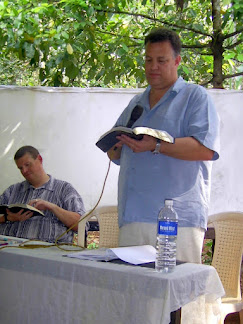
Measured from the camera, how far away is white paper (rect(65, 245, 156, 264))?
191cm

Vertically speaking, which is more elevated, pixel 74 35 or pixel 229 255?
pixel 74 35

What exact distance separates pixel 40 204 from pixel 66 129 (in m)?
1.13

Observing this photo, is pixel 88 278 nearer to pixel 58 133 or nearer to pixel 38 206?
pixel 38 206

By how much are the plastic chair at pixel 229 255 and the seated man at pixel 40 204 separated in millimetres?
869

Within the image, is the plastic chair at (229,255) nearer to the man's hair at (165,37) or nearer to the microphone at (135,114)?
the microphone at (135,114)

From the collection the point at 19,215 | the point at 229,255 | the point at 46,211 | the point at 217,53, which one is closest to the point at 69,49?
the point at 217,53

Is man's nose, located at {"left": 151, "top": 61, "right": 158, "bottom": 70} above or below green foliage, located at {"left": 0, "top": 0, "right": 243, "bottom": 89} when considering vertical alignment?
below

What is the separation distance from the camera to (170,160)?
7.41 feet

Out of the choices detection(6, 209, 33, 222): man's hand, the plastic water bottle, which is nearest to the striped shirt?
detection(6, 209, 33, 222): man's hand

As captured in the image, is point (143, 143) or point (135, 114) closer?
point (143, 143)

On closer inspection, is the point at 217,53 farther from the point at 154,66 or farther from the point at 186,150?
the point at 186,150

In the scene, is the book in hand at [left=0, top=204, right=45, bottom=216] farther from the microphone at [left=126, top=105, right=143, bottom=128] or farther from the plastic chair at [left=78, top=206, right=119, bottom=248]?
the microphone at [left=126, top=105, right=143, bottom=128]

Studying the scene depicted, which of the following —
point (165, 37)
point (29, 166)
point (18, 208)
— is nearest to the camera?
point (165, 37)

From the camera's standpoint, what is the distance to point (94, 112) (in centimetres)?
403
